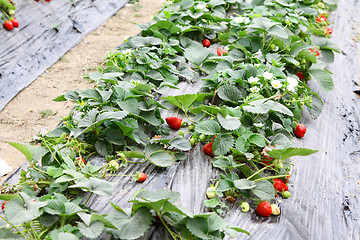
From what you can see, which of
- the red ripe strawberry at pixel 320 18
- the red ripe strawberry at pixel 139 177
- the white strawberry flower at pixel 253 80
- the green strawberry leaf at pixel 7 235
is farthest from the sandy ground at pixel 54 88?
the red ripe strawberry at pixel 320 18

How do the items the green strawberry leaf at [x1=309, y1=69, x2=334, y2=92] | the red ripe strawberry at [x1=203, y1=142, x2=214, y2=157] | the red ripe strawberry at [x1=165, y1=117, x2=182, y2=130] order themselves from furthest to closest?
the green strawberry leaf at [x1=309, y1=69, x2=334, y2=92], the red ripe strawberry at [x1=165, y1=117, x2=182, y2=130], the red ripe strawberry at [x1=203, y1=142, x2=214, y2=157]

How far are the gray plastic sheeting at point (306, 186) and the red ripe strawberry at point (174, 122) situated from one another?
0.43 feet

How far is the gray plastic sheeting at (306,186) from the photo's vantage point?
1.52 metres

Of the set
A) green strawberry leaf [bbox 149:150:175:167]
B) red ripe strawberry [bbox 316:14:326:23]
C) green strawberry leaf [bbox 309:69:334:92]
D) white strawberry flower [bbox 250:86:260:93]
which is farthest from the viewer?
red ripe strawberry [bbox 316:14:326:23]

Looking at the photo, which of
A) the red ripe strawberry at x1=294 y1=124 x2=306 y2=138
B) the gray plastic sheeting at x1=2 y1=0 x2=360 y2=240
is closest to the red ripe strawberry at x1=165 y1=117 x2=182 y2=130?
the gray plastic sheeting at x1=2 y1=0 x2=360 y2=240

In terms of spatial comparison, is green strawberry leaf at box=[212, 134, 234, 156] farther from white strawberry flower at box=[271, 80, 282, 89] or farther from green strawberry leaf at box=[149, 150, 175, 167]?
white strawberry flower at box=[271, 80, 282, 89]

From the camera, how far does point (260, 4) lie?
353 cm

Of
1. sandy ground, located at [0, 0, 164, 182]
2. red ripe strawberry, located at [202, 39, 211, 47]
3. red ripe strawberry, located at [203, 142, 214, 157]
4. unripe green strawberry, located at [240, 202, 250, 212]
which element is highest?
red ripe strawberry, located at [203, 142, 214, 157]

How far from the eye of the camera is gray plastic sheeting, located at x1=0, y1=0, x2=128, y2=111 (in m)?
3.53

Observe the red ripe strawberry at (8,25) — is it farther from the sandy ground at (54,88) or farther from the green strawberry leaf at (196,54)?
the green strawberry leaf at (196,54)

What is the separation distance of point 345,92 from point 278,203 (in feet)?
5.38

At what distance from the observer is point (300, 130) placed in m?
2.14

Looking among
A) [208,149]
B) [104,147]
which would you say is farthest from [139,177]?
[208,149]

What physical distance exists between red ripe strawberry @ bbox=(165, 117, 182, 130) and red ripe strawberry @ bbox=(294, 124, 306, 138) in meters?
0.68
